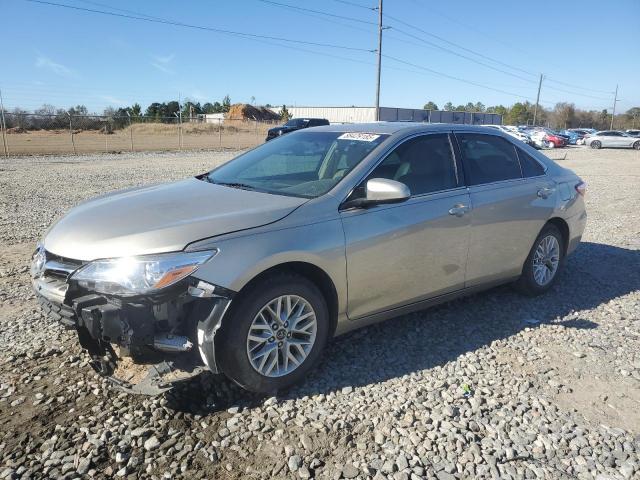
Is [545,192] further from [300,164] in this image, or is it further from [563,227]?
[300,164]

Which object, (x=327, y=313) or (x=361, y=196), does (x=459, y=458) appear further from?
(x=361, y=196)

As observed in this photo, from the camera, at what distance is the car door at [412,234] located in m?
3.52

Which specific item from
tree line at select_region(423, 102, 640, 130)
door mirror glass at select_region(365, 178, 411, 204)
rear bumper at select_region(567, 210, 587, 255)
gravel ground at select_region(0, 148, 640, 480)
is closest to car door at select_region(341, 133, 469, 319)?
door mirror glass at select_region(365, 178, 411, 204)

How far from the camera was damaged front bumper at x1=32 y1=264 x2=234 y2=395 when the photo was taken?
9.00 feet

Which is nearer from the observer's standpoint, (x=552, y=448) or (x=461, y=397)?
(x=552, y=448)

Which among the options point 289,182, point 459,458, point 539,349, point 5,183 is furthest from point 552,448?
point 5,183

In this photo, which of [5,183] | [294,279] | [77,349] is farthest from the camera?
[5,183]

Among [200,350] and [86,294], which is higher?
[86,294]

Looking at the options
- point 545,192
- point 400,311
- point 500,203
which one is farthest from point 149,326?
point 545,192

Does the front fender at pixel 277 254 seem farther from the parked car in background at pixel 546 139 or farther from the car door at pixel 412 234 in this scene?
the parked car in background at pixel 546 139

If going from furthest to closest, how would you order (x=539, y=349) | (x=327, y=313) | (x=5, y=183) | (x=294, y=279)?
(x=5, y=183) < (x=539, y=349) < (x=327, y=313) < (x=294, y=279)

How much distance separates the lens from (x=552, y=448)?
2.86 metres

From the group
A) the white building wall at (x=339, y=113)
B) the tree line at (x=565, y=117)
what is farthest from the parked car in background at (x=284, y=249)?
the tree line at (x=565, y=117)

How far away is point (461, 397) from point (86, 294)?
7.98ft
